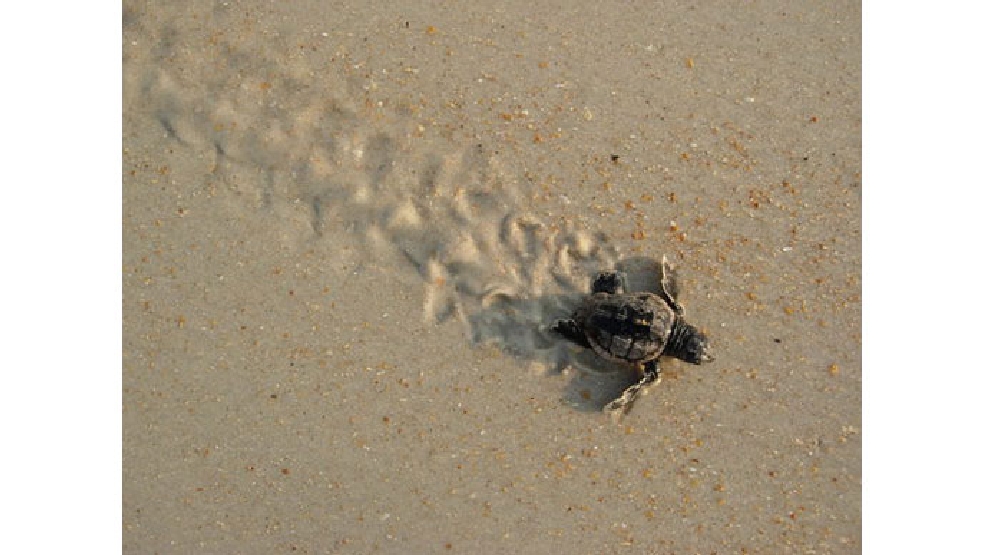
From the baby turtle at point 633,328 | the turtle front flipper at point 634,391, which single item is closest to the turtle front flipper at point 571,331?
the baby turtle at point 633,328

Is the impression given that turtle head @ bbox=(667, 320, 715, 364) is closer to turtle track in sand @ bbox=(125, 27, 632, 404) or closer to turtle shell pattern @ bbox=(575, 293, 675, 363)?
turtle shell pattern @ bbox=(575, 293, 675, 363)

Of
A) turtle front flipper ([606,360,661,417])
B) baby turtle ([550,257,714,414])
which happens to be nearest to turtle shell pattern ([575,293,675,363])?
baby turtle ([550,257,714,414])

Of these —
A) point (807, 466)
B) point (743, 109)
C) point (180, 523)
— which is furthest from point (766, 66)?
point (180, 523)

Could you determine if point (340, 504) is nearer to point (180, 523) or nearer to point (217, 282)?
point (180, 523)

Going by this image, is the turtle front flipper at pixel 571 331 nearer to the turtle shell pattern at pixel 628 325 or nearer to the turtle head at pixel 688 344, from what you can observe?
the turtle shell pattern at pixel 628 325

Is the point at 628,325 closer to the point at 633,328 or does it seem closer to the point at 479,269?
the point at 633,328
